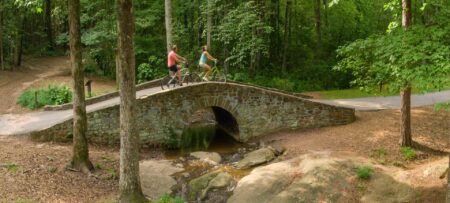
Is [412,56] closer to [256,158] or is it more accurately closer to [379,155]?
[379,155]

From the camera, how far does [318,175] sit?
13.3 meters

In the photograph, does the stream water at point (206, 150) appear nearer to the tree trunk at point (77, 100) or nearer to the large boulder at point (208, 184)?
the large boulder at point (208, 184)

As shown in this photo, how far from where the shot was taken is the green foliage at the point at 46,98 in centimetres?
2044

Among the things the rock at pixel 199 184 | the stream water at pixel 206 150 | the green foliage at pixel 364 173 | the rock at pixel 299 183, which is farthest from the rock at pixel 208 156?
the green foliage at pixel 364 173

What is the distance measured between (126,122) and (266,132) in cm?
975

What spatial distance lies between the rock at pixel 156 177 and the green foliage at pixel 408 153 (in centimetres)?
770

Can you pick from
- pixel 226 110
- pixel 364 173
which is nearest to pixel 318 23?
pixel 226 110

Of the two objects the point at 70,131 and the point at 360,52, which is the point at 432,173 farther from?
the point at 70,131

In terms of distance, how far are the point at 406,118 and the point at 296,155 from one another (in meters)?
4.03

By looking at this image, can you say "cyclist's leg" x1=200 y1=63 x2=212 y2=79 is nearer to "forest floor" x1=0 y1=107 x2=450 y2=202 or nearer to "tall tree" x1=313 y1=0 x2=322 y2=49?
"forest floor" x1=0 y1=107 x2=450 y2=202

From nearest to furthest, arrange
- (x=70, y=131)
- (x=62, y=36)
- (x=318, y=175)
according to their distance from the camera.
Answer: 1. (x=318, y=175)
2. (x=70, y=131)
3. (x=62, y=36)

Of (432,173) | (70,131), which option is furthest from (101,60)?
(432,173)

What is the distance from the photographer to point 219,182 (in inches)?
543

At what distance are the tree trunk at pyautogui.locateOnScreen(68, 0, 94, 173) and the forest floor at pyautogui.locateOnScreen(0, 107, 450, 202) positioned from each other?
0.43m
